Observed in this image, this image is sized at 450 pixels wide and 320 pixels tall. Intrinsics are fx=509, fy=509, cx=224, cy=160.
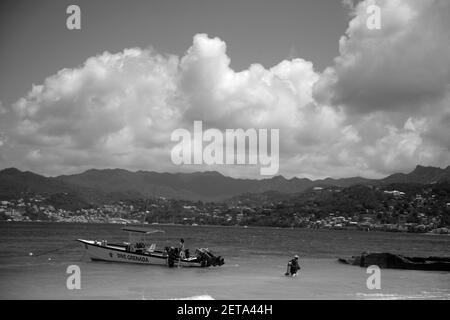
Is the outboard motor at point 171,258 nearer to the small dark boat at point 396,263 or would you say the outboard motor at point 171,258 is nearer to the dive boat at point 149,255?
the dive boat at point 149,255

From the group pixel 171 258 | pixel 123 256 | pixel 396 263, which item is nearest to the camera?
→ pixel 171 258

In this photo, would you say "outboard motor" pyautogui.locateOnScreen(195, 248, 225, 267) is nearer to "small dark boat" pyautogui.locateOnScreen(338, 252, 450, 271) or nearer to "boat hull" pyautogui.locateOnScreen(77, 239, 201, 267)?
"boat hull" pyautogui.locateOnScreen(77, 239, 201, 267)

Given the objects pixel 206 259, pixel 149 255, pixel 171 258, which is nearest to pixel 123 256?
pixel 149 255

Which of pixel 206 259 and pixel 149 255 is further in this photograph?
pixel 149 255

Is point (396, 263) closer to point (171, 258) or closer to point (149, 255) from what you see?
point (171, 258)

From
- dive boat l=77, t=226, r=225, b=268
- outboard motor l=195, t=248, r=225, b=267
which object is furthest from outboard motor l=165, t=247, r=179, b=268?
outboard motor l=195, t=248, r=225, b=267

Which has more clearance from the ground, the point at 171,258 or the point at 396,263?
the point at 171,258
